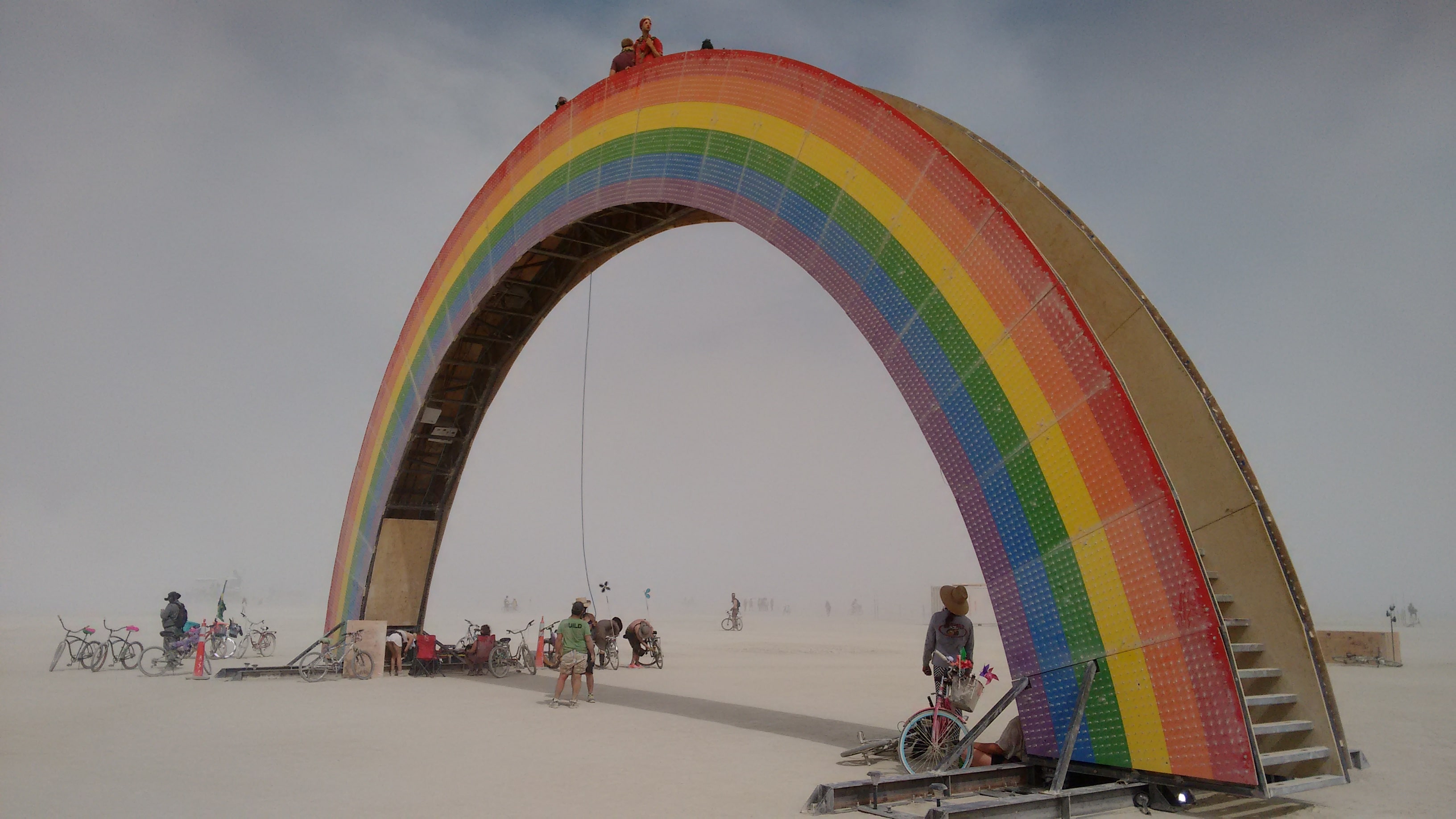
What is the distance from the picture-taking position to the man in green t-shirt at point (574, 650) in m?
12.1

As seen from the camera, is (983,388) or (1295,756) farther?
(983,388)

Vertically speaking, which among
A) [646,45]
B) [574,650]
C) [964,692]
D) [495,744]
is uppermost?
[646,45]

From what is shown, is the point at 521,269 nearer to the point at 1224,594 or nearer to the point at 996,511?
the point at 996,511

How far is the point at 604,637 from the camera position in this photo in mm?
18484

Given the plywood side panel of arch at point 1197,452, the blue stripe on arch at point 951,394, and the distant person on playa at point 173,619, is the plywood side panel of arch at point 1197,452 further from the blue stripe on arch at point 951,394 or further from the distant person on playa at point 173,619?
the distant person on playa at point 173,619

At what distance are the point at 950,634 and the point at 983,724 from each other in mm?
1081

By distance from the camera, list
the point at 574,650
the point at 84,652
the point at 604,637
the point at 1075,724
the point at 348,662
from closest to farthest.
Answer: the point at 1075,724, the point at 574,650, the point at 348,662, the point at 84,652, the point at 604,637

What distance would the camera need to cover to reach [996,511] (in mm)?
7984

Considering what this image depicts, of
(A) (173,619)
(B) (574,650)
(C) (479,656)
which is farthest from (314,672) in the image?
(B) (574,650)

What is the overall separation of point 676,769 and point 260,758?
3865mm

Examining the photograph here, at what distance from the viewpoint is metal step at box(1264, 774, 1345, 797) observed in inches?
232

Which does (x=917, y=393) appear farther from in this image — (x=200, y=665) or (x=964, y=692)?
(x=200, y=665)

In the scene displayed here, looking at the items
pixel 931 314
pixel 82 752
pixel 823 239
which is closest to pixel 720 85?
pixel 823 239

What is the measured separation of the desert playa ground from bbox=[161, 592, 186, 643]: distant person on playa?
1269 millimetres
